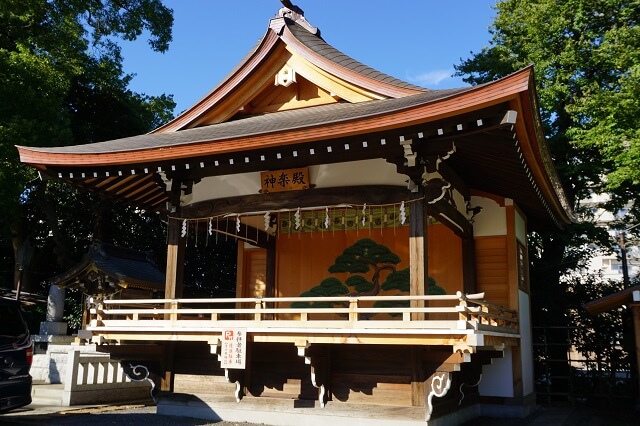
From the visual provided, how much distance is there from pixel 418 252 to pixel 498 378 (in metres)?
4.34

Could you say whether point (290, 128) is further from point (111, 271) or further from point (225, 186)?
point (111, 271)

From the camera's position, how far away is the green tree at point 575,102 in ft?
51.5

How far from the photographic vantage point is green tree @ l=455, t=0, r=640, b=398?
15.7 meters

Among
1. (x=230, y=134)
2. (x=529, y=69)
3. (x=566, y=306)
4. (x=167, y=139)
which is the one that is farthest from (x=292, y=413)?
(x=566, y=306)

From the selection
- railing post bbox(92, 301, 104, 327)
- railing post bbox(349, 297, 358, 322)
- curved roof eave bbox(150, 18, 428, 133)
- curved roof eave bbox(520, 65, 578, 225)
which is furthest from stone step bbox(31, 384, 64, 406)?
curved roof eave bbox(520, 65, 578, 225)

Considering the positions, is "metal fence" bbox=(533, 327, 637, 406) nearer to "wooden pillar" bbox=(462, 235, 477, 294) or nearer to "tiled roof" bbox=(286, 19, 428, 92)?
"wooden pillar" bbox=(462, 235, 477, 294)

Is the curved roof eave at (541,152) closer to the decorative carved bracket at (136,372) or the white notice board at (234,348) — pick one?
the white notice board at (234,348)

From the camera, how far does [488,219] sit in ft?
39.4

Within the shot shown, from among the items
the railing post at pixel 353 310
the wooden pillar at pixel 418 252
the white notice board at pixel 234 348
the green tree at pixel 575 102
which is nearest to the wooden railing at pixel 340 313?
the railing post at pixel 353 310

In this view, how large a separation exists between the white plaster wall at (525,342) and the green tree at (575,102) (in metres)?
3.28

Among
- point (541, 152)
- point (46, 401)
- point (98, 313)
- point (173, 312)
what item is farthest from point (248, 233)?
point (541, 152)

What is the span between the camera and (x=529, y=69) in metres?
7.11

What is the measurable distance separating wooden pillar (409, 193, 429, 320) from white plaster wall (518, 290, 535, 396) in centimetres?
415

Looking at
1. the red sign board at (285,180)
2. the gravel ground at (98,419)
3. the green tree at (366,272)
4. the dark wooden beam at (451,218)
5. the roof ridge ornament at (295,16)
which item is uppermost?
the roof ridge ornament at (295,16)
